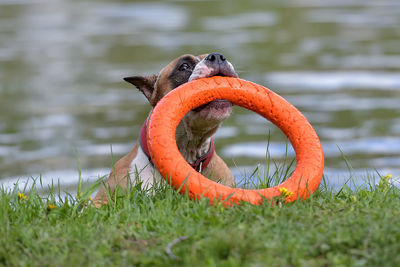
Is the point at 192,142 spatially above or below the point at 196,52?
below

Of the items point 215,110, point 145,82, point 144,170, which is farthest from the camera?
point 145,82

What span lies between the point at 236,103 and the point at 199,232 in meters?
1.63

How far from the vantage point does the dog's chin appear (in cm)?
537

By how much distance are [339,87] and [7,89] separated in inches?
246

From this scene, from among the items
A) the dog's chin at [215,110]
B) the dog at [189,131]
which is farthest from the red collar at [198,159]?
the dog's chin at [215,110]

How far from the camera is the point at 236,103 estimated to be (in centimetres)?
521

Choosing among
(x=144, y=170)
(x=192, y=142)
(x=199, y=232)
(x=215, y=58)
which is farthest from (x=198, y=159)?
(x=199, y=232)

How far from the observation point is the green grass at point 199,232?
354cm

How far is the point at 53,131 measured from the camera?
10.6 m

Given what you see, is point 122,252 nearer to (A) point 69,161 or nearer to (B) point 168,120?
(B) point 168,120

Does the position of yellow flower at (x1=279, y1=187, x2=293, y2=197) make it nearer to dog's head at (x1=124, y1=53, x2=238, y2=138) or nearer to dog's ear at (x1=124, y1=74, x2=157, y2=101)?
dog's head at (x1=124, y1=53, x2=238, y2=138)

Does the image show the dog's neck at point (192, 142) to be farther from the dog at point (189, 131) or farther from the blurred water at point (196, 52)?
the blurred water at point (196, 52)

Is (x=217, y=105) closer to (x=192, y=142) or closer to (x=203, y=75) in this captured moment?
(x=203, y=75)

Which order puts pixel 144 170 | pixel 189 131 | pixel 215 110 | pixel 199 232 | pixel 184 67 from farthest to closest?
pixel 184 67 → pixel 189 131 → pixel 144 170 → pixel 215 110 → pixel 199 232
